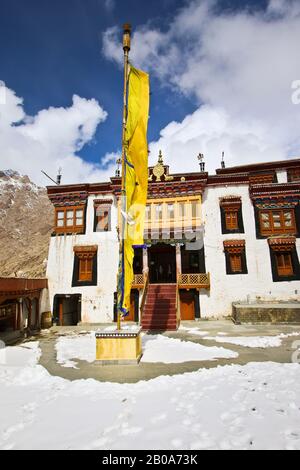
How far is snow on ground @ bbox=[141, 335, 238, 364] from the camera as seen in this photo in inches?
390

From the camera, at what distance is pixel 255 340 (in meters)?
12.9

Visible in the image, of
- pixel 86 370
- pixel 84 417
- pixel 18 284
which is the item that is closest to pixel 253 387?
pixel 84 417

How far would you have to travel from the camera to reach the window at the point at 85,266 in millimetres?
21125

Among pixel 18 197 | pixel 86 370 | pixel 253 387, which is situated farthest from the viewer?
pixel 18 197

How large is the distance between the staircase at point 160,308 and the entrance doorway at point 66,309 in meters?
5.96

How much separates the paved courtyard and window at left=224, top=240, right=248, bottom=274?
13.5 ft

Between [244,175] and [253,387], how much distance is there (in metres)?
17.6

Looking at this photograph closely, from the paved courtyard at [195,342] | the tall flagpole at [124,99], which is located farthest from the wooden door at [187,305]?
the tall flagpole at [124,99]

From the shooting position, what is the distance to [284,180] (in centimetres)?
2327

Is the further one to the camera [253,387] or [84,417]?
[253,387]

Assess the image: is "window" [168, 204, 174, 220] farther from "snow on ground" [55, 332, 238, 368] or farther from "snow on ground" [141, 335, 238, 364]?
"snow on ground" [141, 335, 238, 364]

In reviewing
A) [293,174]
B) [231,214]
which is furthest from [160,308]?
[293,174]
